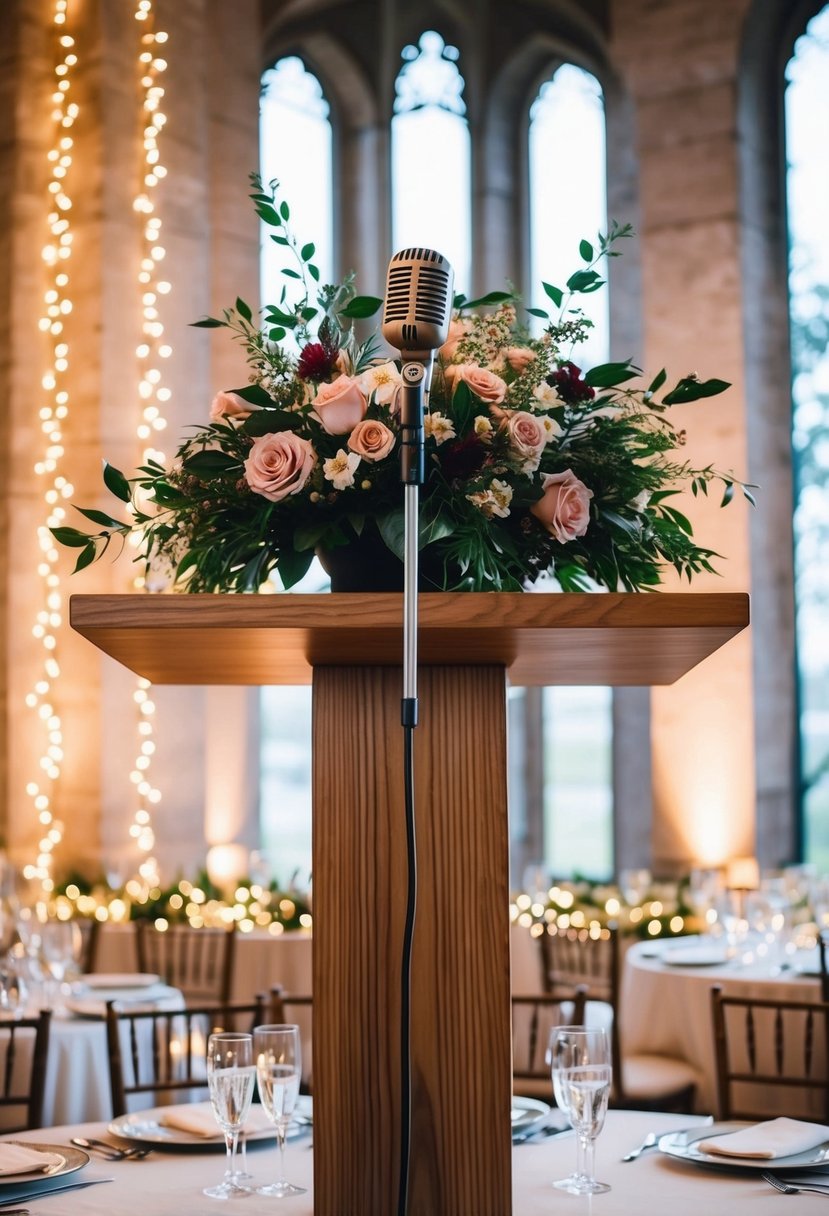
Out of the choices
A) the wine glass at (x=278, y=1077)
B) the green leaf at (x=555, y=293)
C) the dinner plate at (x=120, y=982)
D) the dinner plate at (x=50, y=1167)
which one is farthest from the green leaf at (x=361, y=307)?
the dinner plate at (x=120, y=982)

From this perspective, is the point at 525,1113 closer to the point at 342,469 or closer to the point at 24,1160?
the point at 24,1160

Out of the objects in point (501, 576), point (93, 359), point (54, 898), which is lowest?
point (54, 898)

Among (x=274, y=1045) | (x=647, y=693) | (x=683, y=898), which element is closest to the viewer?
(x=274, y=1045)

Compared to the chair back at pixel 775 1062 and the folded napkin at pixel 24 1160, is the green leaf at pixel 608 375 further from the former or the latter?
the chair back at pixel 775 1062

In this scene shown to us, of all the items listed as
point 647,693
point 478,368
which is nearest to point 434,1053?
point 478,368

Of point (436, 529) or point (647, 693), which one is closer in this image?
point (436, 529)

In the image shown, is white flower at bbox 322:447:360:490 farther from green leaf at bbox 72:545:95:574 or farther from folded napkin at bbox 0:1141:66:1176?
folded napkin at bbox 0:1141:66:1176

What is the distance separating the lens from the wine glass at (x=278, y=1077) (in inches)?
88.4

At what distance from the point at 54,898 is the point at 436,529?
23.8ft

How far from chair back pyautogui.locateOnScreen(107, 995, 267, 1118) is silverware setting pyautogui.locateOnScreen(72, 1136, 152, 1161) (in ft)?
1.40

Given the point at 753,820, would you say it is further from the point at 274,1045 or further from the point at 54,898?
the point at 274,1045

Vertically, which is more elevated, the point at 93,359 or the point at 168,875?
the point at 93,359

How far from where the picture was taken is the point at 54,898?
852cm

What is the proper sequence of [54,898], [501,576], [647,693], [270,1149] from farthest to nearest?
[647,693], [54,898], [270,1149], [501,576]
